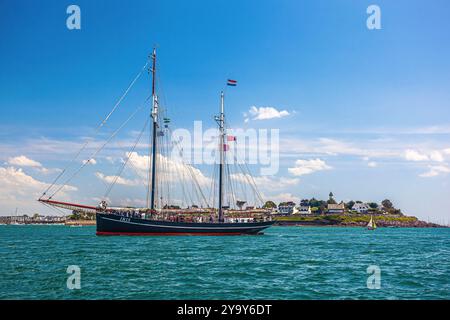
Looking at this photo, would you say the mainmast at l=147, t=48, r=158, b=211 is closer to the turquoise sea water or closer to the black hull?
the black hull

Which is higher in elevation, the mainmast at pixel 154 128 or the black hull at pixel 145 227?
the mainmast at pixel 154 128

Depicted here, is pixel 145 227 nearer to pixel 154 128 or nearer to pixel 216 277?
pixel 154 128

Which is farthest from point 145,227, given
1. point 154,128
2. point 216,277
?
point 216,277

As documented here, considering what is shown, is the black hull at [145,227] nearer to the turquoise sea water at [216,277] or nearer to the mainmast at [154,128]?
the mainmast at [154,128]

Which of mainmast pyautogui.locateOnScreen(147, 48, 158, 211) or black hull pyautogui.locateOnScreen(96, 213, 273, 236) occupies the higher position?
mainmast pyautogui.locateOnScreen(147, 48, 158, 211)

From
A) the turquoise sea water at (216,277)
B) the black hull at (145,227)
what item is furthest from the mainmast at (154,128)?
the turquoise sea water at (216,277)

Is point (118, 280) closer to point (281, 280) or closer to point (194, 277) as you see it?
point (194, 277)

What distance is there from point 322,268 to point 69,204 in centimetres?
5306

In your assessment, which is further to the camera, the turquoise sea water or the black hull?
the black hull

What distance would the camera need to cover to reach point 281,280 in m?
26.7

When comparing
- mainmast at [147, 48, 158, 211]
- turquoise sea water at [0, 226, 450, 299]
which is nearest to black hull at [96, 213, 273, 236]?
mainmast at [147, 48, 158, 211]

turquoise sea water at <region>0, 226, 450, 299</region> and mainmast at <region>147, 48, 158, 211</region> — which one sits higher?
mainmast at <region>147, 48, 158, 211</region>
